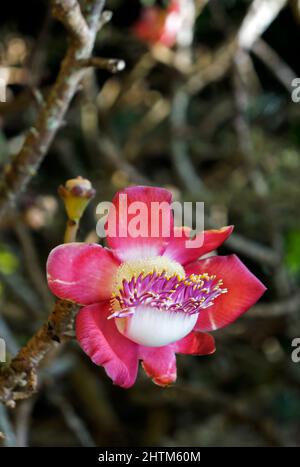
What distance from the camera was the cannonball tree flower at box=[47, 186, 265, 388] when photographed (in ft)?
1.63

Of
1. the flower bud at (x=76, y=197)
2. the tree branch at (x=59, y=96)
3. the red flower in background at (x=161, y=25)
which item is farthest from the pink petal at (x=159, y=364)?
the red flower in background at (x=161, y=25)

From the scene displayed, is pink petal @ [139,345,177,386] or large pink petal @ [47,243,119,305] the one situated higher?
large pink petal @ [47,243,119,305]

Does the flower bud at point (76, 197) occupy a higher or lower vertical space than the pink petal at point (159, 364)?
higher

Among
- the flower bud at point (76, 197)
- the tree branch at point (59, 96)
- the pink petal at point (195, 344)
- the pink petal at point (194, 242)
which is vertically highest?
the tree branch at point (59, 96)

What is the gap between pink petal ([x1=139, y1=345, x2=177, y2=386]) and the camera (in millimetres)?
514

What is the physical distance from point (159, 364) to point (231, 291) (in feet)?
0.27

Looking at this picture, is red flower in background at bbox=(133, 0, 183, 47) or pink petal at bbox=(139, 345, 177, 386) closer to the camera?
pink petal at bbox=(139, 345, 177, 386)

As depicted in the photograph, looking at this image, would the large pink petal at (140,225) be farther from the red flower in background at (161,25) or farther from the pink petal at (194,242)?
the red flower in background at (161,25)

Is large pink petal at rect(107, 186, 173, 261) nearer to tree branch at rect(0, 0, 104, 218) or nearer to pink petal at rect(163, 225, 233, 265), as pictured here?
pink petal at rect(163, 225, 233, 265)

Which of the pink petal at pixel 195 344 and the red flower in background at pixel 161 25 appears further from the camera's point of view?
the red flower in background at pixel 161 25

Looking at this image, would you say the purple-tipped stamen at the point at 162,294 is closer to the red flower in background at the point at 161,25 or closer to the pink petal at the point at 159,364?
the pink petal at the point at 159,364

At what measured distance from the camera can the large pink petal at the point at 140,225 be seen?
20.1 inches

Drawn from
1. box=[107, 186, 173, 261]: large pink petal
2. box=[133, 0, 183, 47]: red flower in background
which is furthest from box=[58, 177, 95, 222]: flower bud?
box=[133, 0, 183, 47]: red flower in background

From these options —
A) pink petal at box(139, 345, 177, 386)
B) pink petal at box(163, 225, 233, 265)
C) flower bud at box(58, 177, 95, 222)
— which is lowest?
pink petal at box(139, 345, 177, 386)
